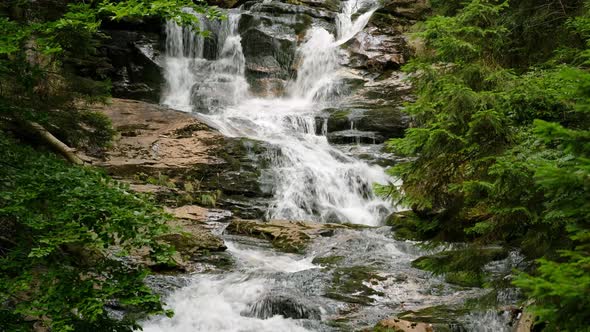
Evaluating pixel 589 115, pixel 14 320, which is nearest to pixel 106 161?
pixel 14 320

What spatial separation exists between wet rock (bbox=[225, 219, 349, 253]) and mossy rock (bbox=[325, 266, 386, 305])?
189 cm

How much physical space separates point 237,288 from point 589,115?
18.7ft

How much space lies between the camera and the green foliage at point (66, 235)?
4.00 metres

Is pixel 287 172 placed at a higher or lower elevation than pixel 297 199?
higher

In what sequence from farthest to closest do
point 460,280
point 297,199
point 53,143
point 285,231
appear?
1. point 297,199
2. point 285,231
3. point 460,280
4. point 53,143

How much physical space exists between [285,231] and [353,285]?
11.9 ft

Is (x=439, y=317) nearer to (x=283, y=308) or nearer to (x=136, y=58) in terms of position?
(x=283, y=308)

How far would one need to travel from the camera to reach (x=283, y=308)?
24.7ft

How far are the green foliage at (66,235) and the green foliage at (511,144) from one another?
2.94m

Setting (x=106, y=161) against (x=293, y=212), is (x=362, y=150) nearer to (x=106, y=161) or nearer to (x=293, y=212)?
(x=293, y=212)

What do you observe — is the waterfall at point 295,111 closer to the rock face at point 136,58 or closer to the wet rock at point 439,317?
the rock face at point 136,58

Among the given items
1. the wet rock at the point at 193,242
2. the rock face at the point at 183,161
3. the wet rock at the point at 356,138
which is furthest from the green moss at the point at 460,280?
the wet rock at the point at 356,138

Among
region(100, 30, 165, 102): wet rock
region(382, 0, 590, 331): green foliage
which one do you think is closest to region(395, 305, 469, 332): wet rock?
region(382, 0, 590, 331): green foliage

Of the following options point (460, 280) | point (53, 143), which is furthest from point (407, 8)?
point (53, 143)
